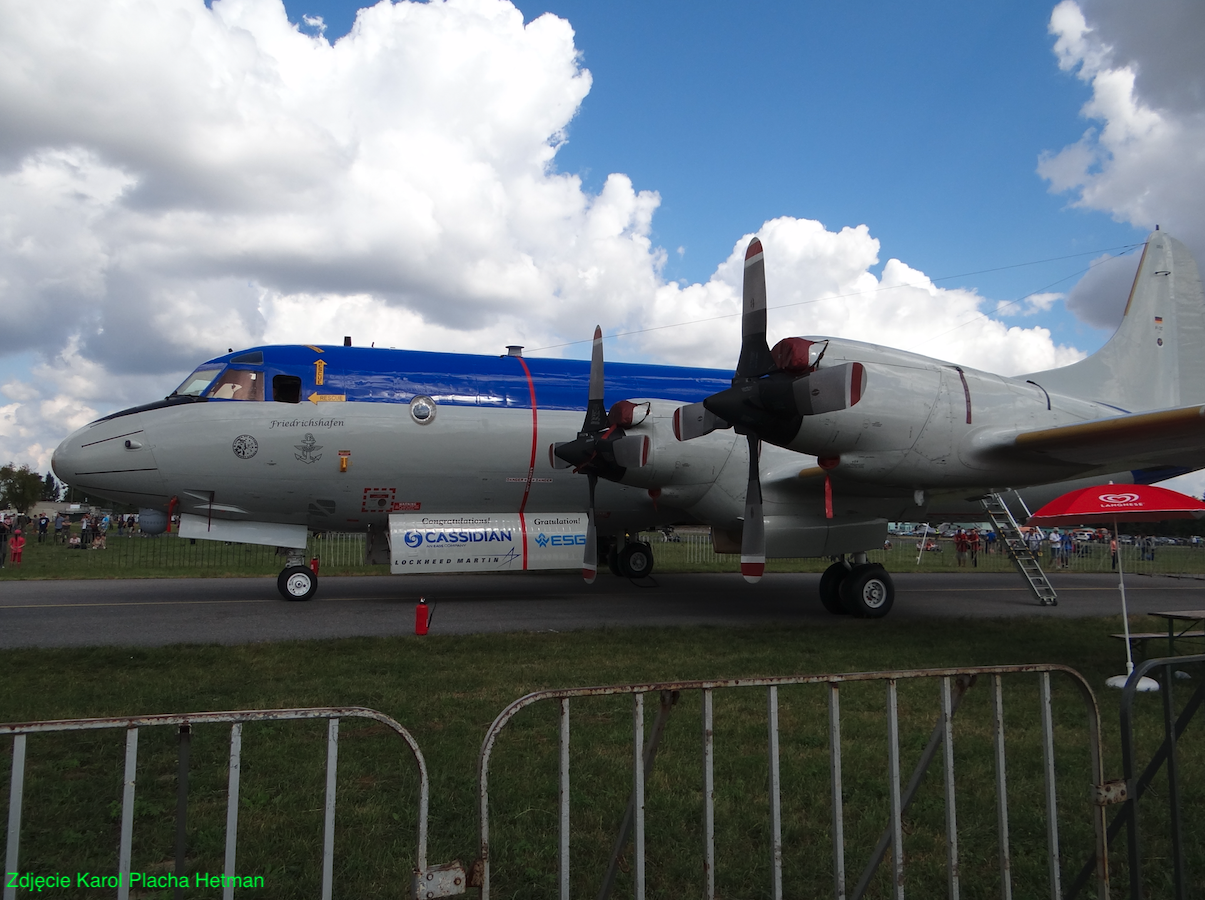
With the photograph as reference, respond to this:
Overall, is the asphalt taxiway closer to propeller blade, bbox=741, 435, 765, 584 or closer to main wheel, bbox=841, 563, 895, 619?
main wheel, bbox=841, 563, 895, 619

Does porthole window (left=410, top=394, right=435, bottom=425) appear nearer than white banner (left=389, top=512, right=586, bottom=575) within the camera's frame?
No

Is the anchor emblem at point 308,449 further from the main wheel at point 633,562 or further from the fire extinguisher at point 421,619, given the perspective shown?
the main wheel at point 633,562

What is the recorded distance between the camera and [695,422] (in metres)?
9.88

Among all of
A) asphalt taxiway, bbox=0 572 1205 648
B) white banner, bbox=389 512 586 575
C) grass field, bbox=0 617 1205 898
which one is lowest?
grass field, bbox=0 617 1205 898

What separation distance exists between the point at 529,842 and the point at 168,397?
413 inches

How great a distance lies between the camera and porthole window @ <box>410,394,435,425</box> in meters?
12.1

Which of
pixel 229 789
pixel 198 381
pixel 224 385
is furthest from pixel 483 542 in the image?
pixel 229 789

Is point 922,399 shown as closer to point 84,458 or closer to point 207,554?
point 84,458

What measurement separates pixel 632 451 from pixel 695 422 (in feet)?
4.59

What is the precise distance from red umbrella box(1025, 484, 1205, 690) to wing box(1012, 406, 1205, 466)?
795 mm

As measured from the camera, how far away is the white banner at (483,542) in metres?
11.7

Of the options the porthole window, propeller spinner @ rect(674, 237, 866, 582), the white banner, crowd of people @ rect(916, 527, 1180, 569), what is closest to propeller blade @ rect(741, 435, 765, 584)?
A: propeller spinner @ rect(674, 237, 866, 582)

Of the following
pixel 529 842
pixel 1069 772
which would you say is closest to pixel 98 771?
pixel 529 842

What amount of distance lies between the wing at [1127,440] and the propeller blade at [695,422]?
12.1 ft
